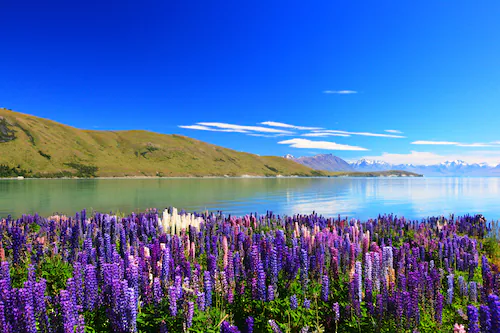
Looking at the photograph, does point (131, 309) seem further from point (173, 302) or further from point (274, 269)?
point (274, 269)

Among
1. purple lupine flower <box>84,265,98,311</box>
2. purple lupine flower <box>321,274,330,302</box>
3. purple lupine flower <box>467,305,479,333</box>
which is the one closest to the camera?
purple lupine flower <box>467,305,479,333</box>

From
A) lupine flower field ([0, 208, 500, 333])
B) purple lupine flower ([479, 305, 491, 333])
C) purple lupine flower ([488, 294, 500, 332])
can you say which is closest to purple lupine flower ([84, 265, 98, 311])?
lupine flower field ([0, 208, 500, 333])

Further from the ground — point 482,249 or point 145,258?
point 145,258

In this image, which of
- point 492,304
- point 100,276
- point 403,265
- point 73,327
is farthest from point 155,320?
point 403,265

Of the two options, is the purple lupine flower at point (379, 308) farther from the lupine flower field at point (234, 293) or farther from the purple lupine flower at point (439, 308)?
the purple lupine flower at point (439, 308)

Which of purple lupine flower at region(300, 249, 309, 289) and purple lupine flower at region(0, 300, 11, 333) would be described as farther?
purple lupine flower at region(300, 249, 309, 289)

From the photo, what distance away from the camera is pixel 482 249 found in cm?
1523

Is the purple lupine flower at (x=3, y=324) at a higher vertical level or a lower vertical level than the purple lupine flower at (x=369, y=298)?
higher

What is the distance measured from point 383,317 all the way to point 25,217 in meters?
19.4

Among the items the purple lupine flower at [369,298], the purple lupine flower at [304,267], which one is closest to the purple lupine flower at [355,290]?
the purple lupine flower at [369,298]

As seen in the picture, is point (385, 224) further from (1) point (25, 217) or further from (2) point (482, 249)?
(1) point (25, 217)

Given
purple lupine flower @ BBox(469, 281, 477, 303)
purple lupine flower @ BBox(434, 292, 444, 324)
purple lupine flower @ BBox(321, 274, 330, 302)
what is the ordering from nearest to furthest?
1. purple lupine flower @ BBox(434, 292, 444, 324)
2. purple lupine flower @ BBox(321, 274, 330, 302)
3. purple lupine flower @ BBox(469, 281, 477, 303)

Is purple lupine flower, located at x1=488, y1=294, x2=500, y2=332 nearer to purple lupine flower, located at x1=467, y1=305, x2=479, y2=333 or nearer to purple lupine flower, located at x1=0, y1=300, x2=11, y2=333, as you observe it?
purple lupine flower, located at x1=467, y1=305, x2=479, y2=333

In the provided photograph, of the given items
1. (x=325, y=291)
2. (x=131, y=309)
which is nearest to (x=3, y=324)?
(x=131, y=309)
